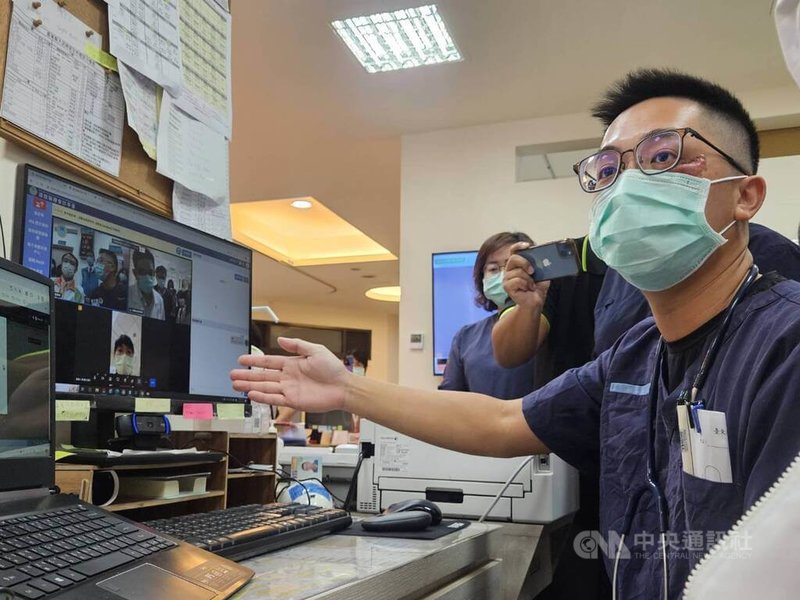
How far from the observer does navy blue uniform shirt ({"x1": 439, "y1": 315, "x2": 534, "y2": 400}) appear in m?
1.89

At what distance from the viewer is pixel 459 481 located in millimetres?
1381

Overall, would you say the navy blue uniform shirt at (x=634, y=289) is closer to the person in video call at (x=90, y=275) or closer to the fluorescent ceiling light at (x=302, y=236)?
the person in video call at (x=90, y=275)

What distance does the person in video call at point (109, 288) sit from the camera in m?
0.97

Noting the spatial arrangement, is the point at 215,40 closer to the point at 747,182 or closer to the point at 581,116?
the point at 747,182

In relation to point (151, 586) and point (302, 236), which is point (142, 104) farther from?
point (302, 236)

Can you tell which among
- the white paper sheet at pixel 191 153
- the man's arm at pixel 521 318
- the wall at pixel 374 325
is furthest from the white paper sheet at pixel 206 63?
the wall at pixel 374 325

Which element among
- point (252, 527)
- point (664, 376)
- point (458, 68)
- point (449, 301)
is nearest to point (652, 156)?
point (664, 376)

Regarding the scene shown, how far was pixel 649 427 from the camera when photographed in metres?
0.95

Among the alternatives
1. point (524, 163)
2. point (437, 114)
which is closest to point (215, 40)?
point (437, 114)

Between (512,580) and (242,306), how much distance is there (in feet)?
2.41

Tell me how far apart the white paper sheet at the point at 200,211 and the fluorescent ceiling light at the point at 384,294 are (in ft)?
21.0

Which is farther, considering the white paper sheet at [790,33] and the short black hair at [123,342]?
the short black hair at [123,342]

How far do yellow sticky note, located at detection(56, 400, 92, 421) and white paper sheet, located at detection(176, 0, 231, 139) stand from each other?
2.24 ft

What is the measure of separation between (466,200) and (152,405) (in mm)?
2975
